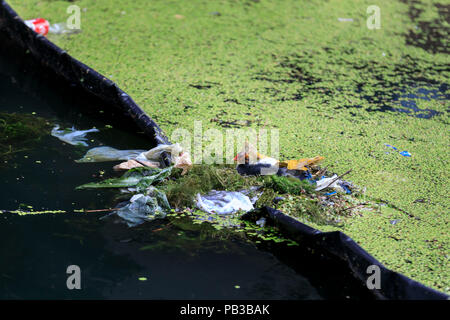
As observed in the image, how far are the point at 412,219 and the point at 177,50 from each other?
2.36 metres

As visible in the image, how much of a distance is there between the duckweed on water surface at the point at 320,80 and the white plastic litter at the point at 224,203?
0.35 meters

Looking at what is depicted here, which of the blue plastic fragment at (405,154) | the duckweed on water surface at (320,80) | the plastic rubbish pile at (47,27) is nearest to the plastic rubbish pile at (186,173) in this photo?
the duckweed on water surface at (320,80)

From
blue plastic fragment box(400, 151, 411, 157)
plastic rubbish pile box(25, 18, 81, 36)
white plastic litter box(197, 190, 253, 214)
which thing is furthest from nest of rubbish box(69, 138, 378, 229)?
plastic rubbish pile box(25, 18, 81, 36)

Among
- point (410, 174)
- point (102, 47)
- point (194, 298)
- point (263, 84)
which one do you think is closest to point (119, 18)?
point (102, 47)

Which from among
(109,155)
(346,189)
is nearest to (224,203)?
(346,189)

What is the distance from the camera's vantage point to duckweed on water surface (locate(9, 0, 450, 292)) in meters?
2.40

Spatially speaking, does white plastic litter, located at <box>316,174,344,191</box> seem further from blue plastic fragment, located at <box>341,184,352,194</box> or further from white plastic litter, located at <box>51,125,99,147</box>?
white plastic litter, located at <box>51,125,99,147</box>

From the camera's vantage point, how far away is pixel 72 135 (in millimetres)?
2891

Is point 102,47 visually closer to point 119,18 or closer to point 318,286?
point 119,18

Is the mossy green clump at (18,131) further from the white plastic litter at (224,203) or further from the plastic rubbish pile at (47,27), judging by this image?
the plastic rubbish pile at (47,27)

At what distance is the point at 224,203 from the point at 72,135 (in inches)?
43.7

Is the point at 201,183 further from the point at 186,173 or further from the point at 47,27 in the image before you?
the point at 47,27

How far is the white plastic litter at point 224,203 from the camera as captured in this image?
2.27 m

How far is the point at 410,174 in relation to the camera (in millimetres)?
2664
